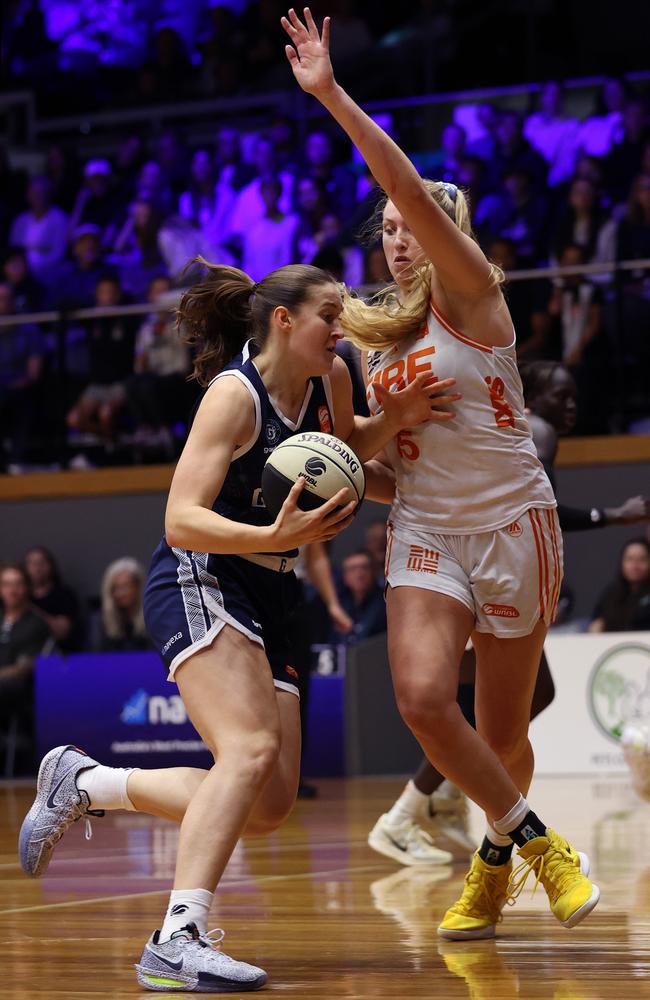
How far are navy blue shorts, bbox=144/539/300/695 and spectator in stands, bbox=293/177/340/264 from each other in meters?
9.01

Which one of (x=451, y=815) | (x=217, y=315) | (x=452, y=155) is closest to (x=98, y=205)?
(x=452, y=155)

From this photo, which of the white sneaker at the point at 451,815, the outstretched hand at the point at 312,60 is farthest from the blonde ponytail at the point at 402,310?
the white sneaker at the point at 451,815

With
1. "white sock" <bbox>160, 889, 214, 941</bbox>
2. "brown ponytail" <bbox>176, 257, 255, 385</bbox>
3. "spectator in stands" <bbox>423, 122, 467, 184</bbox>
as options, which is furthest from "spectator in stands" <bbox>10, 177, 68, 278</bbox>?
"white sock" <bbox>160, 889, 214, 941</bbox>

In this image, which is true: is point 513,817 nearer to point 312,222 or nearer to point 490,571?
point 490,571

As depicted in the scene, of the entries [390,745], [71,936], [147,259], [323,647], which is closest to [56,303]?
[147,259]

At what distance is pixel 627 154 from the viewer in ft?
40.1

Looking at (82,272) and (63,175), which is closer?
(82,272)

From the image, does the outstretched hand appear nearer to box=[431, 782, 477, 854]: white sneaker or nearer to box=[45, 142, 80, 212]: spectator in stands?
box=[431, 782, 477, 854]: white sneaker

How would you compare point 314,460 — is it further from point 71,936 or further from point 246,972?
point 71,936

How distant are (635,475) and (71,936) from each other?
320 inches

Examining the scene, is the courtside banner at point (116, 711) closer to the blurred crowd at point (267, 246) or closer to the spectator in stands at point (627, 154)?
the blurred crowd at point (267, 246)

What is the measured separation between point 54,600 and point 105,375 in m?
1.93

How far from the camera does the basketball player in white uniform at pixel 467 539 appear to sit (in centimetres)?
362

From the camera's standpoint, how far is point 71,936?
13.3 ft
